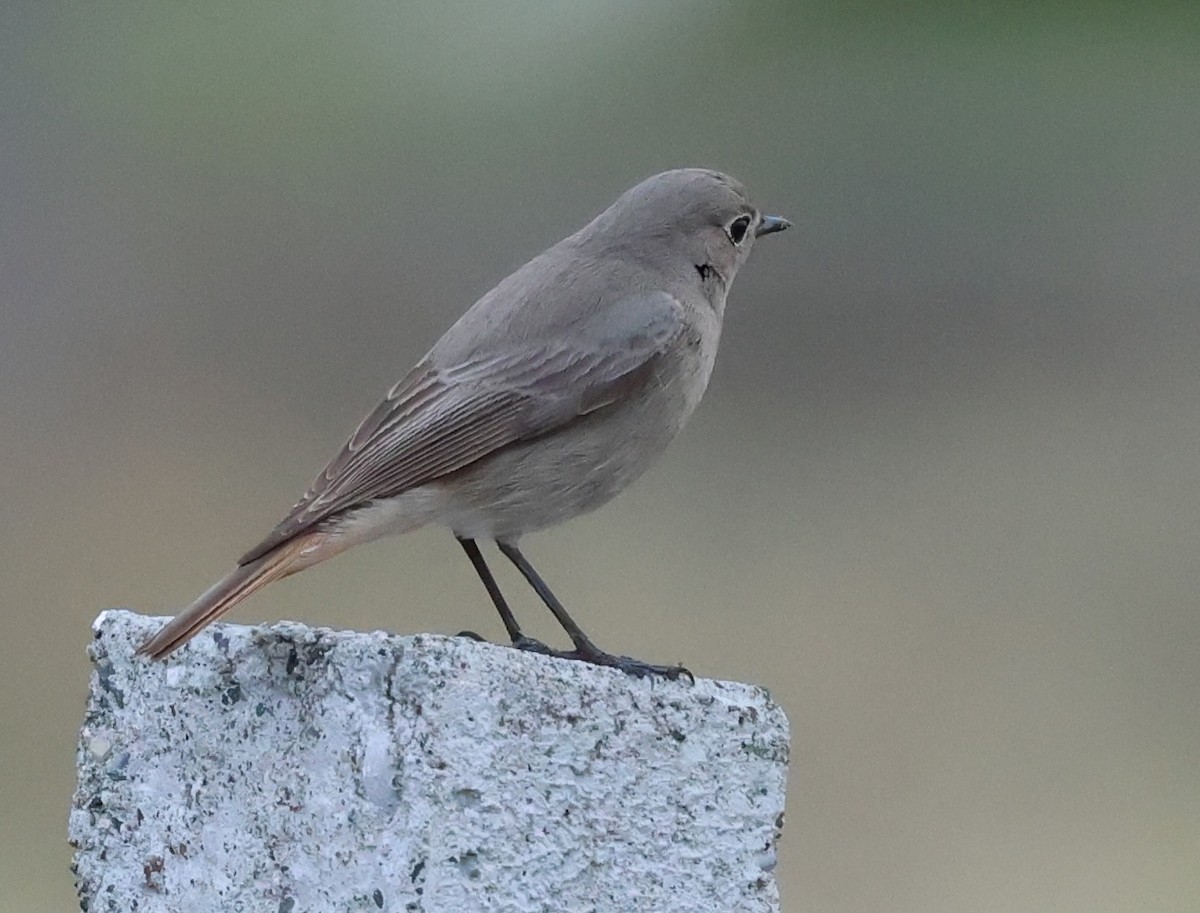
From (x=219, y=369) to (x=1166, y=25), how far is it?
6.21 metres

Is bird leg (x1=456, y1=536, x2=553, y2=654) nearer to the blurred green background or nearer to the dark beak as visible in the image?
the dark beak

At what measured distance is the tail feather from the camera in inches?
91.7

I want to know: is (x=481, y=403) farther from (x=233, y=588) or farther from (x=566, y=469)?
(x=233, y=588)

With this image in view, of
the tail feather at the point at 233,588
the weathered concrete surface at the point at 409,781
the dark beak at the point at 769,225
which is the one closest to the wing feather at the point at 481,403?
the tail feather at the point at 233,588

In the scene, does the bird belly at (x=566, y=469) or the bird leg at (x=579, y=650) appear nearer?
the bird leg at (x=579, y=650)

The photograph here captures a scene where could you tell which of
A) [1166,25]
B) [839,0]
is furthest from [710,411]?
[1166,25]

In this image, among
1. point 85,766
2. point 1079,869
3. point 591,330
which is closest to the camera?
point 85,766

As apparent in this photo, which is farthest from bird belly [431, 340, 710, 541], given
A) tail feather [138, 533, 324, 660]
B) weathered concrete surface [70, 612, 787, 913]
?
weathered concrete surface [70, 612, 787, 913]

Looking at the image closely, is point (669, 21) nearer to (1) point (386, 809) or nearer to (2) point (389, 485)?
(2) point (389, 485)

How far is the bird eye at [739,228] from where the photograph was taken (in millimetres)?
Result: 4391

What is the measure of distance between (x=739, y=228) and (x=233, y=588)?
1971 mm

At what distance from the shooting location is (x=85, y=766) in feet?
7.68

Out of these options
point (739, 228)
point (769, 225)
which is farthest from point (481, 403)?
point (769, 225)

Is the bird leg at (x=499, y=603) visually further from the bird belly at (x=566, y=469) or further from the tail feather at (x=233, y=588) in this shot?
the tail feather at (x=233, y=588)
